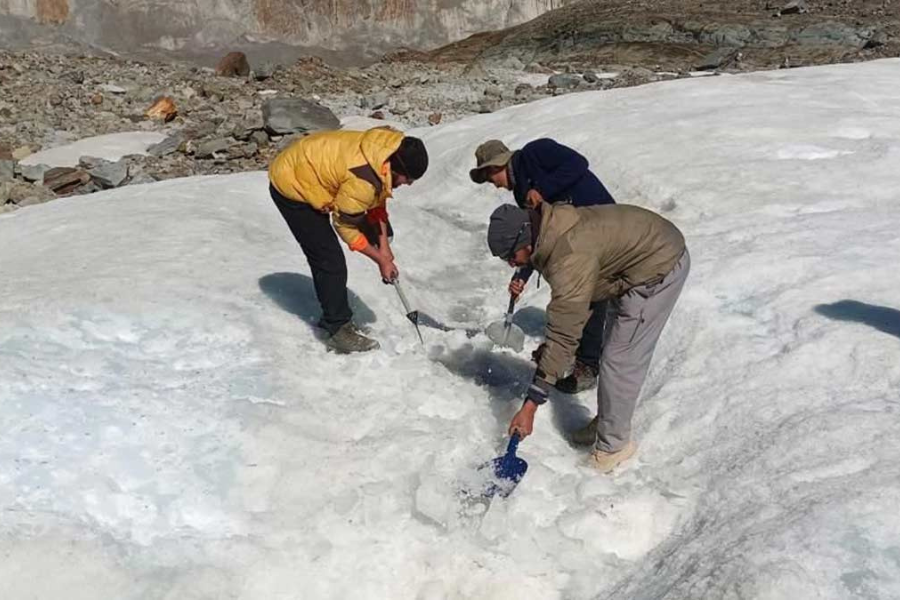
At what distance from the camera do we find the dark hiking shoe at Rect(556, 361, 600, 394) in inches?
223

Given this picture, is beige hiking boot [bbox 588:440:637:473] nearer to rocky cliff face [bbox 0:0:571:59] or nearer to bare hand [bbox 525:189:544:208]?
bare hand [bbox 525:189:544:208]

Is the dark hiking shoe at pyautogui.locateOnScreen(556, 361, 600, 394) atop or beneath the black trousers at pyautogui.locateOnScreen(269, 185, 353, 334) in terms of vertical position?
beneath

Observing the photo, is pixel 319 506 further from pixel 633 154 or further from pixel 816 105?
pixel 816 105

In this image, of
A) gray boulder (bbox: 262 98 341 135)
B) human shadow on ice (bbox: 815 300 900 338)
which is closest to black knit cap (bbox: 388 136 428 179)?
human shadow on ice (bbox: 815 300 900 338)

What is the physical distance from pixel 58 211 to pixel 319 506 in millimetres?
5890

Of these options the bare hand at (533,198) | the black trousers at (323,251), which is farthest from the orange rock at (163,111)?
the bare hand at (533,198)

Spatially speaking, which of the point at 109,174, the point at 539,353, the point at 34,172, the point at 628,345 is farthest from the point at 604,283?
the point at 34,172

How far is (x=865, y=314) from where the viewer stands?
5613 mm

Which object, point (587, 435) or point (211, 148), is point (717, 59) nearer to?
point (211, 148)

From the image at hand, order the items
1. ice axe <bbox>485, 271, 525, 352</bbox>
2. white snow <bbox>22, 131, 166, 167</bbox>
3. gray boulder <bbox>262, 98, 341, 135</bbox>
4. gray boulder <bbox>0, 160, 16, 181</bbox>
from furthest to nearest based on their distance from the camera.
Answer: gray boulder <bbox>262, 98, 341, 135</bbox> → white snow <bbox>22, 131, 166, 167</bbox> → gray boulder <bbox>0, 160, 16, 181</bbox> → ice axe <bbox>485, 271, 525, 352</bbox>

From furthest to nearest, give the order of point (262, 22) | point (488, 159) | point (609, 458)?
point (262, 22) < point (488, 159) < point (609, 458)

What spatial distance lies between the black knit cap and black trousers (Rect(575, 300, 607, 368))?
145cm

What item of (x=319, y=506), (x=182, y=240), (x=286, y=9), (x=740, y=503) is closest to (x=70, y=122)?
(x=182, y=240)

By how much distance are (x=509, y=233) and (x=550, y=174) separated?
1.43m
